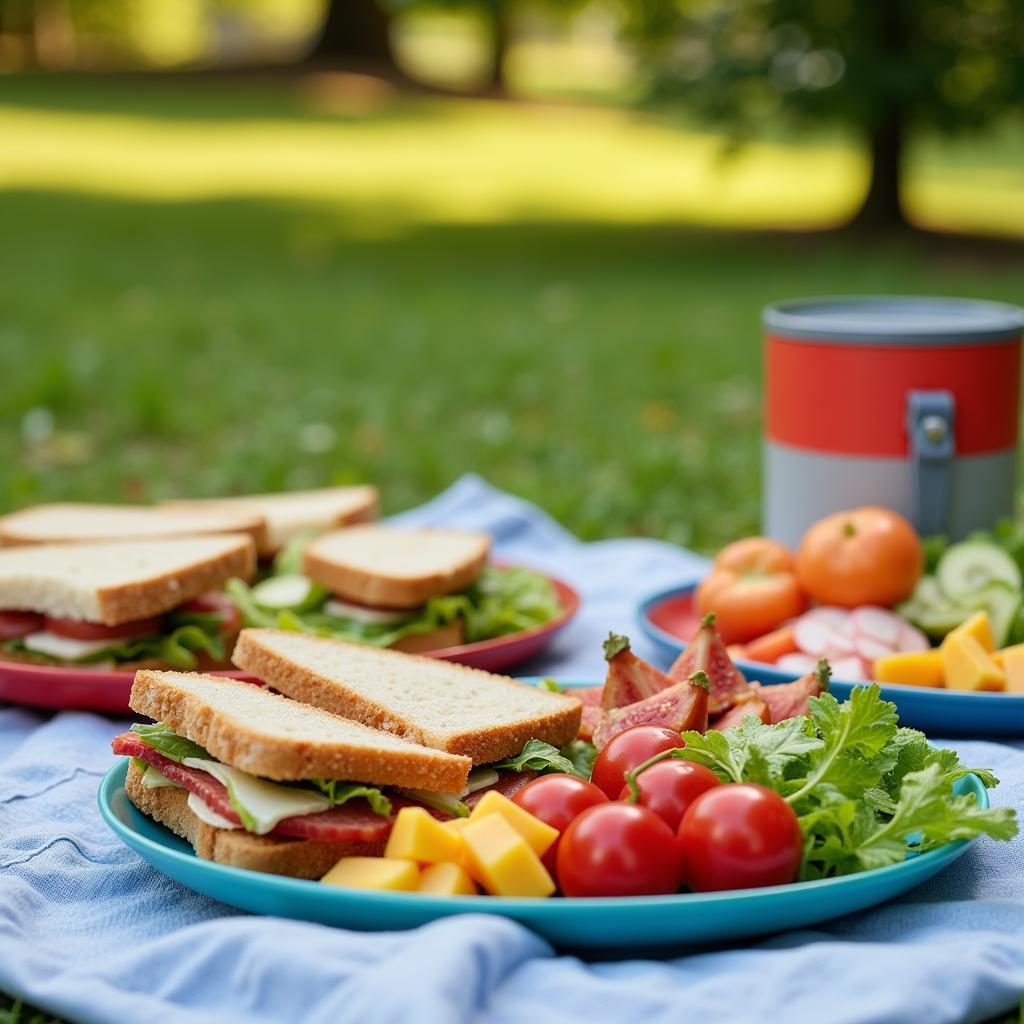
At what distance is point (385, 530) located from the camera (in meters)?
3.93

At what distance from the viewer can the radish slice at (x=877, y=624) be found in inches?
124

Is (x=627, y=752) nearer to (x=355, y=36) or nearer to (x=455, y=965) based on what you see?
(x=455, y=965)

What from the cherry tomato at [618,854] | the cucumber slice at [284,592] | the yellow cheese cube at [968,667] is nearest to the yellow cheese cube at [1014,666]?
the yellow cheese cube at [968,667]

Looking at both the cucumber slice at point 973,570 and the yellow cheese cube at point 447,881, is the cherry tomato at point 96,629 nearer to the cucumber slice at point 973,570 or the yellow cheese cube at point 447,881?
the yellow cheese cube at point 447,881

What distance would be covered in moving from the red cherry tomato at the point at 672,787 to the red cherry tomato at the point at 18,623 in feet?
5.46

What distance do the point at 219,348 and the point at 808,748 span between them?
7.38 metres

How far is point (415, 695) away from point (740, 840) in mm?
770

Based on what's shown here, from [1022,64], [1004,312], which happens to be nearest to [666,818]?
[1004,312]

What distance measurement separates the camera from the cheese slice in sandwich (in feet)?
7.02

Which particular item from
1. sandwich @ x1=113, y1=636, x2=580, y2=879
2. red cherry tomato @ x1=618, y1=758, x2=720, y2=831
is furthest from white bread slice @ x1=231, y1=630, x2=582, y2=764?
red cherry tomato @ x1=618, y1=758, x2=720, y2=831

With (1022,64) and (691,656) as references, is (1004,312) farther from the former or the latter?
(1022,64)

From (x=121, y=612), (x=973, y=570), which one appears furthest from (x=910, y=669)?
(x=121, y=612)

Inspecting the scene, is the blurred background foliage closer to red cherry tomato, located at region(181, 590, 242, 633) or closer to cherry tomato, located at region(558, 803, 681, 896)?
red cherry tomato, located at region(181, 590, 242, 633)

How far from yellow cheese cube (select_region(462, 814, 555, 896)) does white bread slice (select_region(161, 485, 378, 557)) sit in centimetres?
192
